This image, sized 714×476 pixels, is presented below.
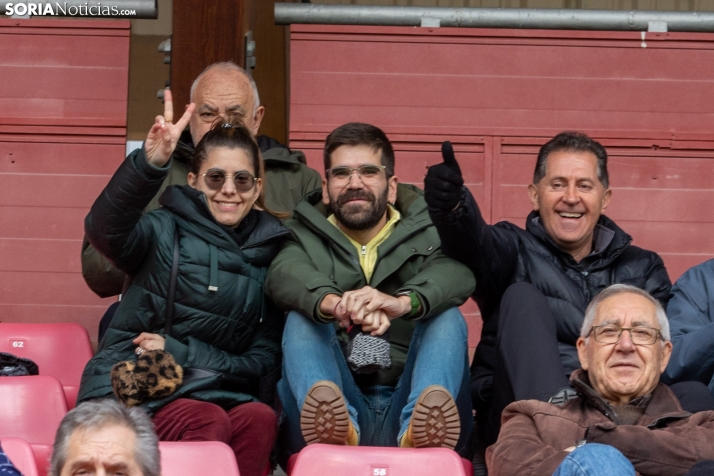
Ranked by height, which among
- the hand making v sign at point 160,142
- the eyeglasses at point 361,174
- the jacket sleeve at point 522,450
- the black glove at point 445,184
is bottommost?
the jacket sleeve at point 522,450

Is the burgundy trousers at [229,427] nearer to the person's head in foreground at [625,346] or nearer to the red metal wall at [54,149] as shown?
the person's head in foreground at [625,346]

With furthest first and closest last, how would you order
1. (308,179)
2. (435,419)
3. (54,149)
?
(54,149) < (308,179) < (435,419)

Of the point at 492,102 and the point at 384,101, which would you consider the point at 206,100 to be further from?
the point at 492,102

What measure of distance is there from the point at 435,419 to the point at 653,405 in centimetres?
53

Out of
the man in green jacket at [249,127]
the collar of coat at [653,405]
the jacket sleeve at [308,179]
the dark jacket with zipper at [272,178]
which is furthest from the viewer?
the jacket sleeve at [308,179]

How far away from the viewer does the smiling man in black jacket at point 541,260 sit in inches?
131

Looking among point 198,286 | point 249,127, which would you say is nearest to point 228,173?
point 198,286

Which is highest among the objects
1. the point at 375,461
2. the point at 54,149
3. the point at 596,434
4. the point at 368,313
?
the point at 54,149

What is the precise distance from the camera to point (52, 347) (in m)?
4.11

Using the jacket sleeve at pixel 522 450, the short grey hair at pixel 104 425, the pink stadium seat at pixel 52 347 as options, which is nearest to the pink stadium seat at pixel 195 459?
the short grey hair at pixel 104 425

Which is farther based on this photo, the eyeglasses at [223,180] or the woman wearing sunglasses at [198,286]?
the eyeglasses at [223,180]

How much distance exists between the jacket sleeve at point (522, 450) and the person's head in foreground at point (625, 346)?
0.18 m

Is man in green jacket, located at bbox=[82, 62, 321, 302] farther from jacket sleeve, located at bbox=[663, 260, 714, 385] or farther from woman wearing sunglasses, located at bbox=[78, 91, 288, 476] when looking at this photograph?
jacket sleeve, located at bbox=[663, 260, 714, 385]

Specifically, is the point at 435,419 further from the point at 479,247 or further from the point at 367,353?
the point at 479,247
